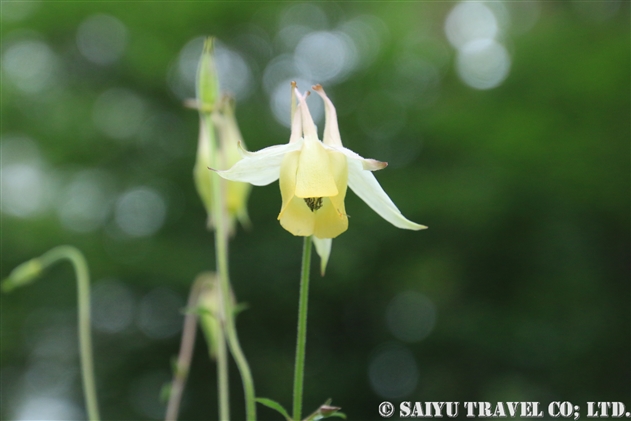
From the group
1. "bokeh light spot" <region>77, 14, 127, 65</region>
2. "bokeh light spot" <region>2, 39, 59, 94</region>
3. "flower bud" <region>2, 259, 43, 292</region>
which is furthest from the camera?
"bokeh light spot" <region>2, 39, 59, 94</region>

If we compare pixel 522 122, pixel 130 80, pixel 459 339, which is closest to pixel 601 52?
pixel 522 122

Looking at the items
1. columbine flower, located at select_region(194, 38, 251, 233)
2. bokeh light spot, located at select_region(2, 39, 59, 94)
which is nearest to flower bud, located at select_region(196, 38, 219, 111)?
columbine flower, located at select_region(194, 38, 251, 233)

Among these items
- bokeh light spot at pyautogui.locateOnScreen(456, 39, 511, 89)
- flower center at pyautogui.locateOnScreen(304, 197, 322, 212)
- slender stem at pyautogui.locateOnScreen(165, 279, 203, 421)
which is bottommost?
slender stem at pyautogui.locateOnScreen(165, 279, 203, 421)

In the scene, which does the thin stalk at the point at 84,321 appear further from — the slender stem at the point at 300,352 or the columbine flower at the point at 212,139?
the slender stem at the point at 300,352

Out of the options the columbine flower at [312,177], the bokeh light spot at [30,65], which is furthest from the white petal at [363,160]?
the bokeh light spot at [30,65]

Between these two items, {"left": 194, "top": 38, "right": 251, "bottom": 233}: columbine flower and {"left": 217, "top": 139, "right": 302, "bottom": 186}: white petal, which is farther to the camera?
{"left": 194, "top": 38, "right": 251, "bottom": 233}: columbine flower

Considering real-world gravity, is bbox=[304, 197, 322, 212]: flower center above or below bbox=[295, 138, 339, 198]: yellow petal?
below

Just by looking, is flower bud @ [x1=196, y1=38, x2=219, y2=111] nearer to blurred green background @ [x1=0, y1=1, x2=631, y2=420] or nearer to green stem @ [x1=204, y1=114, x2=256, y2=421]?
green stem @ [x1=204, y1=114, x2=256, y2=421]

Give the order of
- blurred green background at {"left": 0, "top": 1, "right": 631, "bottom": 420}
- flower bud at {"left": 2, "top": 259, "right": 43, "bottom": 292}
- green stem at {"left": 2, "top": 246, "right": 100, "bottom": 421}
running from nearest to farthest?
green stem at {"left": 2, "top": 246, "right": 100, "bottom": 421} < flower bud at {"left": 2, "top": 259, "right": 43, "bottom": 292} < blurred green background at {"left": 0, "top": 1, "right": 631, "bottom": 420}
